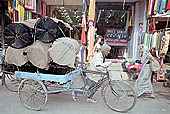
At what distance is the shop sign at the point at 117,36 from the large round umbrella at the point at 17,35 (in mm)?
7970

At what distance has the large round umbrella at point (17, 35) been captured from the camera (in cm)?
324

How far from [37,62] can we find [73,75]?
80 cm

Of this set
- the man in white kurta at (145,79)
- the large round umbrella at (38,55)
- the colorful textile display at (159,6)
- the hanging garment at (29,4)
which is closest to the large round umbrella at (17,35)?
the large round umbrella at (38,55)

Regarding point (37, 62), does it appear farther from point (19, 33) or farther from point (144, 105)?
point (144, 105)

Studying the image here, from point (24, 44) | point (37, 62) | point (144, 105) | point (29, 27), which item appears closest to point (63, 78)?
point (37, 62)

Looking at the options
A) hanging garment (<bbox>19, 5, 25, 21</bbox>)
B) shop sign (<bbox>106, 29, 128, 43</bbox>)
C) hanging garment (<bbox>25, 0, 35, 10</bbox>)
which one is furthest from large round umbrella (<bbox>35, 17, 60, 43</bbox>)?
shop sign (<bbox>106, 29, 128, 43</bbox>)

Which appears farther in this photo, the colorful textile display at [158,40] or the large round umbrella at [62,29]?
the colorful textile display at [158,40]

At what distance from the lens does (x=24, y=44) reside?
329 centimetres

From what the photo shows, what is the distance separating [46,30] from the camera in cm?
325

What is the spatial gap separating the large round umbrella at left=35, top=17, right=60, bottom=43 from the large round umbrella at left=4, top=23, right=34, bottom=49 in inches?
8.9

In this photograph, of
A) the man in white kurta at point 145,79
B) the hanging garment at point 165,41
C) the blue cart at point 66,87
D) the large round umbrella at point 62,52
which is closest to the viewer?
the large round umbrella at point 62,52

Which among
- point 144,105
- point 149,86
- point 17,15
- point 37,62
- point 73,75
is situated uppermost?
point 17,15

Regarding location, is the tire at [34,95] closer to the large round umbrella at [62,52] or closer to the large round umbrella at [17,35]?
the large round umbrella at [62,52]

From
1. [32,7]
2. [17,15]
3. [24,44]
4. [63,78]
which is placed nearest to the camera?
[63,78]
